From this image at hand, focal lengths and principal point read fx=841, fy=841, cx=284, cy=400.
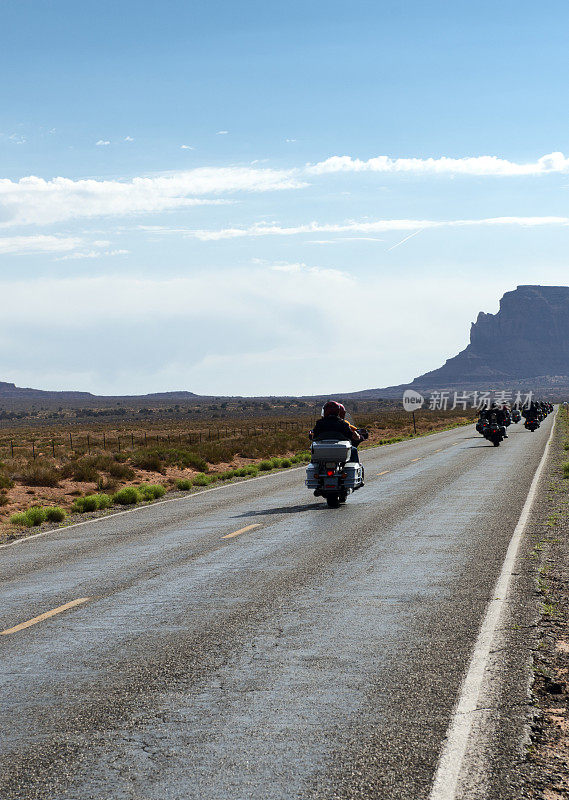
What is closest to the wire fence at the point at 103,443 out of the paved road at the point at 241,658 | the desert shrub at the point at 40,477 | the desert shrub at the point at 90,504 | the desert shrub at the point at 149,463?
the desert shrub at the point at 149,463

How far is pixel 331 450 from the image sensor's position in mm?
16062

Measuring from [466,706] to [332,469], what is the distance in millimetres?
11064

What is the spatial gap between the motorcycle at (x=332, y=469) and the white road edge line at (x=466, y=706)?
663 centimetres

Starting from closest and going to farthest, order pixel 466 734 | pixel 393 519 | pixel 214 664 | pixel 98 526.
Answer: pixel 466 734
pixel 214 664
pixel 393 519
pixel 98 526

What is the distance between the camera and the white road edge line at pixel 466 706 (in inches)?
167

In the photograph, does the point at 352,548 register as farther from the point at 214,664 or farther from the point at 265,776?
the point at 265,776

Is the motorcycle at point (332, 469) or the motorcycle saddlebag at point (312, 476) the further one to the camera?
the motorcycle saddlebag at point (312, 476)

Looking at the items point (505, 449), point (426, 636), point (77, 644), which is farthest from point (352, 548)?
point (505, 449)

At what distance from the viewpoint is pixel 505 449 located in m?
33.6

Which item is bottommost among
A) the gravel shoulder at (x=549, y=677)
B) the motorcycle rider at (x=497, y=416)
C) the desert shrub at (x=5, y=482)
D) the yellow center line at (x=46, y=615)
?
the desert shrub at (x=5, y=482)

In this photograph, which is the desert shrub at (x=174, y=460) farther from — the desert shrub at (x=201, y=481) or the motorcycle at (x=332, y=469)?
the motorcycle at (x=332, y=469)

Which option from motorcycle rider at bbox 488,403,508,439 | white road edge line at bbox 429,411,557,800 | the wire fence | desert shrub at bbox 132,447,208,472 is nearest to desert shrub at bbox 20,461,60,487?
desert shrub at bbox 132,447,208,472

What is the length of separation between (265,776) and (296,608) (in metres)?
3.80

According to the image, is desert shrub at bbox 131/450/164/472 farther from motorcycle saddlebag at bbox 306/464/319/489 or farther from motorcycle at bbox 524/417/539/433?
motorcycle at bbox 524/417/539/433
